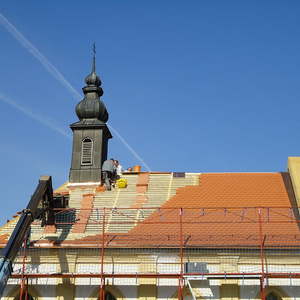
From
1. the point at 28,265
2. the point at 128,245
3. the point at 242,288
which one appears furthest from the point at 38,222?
the point at 242,288

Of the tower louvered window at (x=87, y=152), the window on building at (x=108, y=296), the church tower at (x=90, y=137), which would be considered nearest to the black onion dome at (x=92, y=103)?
the church tower at (x=90, y=137)

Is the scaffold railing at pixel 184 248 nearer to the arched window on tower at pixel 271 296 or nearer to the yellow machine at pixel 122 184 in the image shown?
the arched window on tower at pixel 271 296

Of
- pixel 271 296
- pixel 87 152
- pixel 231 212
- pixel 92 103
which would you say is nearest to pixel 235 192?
pixel 231 212

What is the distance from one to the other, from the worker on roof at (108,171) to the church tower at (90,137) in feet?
1.75

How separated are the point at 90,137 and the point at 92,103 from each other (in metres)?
2.45

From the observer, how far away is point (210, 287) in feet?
84.6

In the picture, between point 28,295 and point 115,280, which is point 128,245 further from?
point 28,295

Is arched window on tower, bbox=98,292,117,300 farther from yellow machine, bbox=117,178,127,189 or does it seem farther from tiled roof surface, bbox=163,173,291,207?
yellow machine, bbox=117,178,127,189

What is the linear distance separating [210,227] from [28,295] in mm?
9134

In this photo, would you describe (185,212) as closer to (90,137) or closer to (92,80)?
(90,137)

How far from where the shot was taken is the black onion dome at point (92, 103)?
3575cm

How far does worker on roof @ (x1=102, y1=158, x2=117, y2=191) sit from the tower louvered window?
1260 mm

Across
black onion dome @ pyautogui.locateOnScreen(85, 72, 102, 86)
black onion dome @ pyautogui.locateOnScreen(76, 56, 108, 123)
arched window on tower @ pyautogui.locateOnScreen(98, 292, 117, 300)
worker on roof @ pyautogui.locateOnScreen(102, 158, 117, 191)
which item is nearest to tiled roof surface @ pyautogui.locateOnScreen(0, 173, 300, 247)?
worker on roof @ pyautogui.locateOnScreen(102, 158, 117, 191)

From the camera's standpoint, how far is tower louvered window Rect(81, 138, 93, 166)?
3422cm
